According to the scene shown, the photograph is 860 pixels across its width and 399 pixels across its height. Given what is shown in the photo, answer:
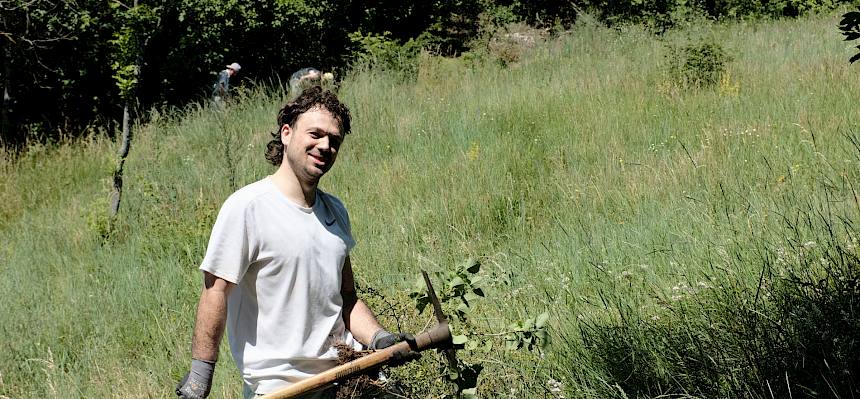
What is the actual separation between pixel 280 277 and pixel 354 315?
47cm

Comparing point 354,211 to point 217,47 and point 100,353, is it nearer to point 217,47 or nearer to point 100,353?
point 100,353

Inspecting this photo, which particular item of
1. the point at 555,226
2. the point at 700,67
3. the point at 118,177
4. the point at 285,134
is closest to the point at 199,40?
the point at 118,177

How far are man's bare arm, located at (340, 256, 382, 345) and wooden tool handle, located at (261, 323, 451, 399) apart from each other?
0.96ft

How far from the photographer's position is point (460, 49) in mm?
16266

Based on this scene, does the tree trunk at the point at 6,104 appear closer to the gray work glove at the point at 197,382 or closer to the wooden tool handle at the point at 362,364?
the gray work glove at the point at 197,382

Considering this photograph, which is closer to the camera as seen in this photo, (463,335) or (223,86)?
(463,335)

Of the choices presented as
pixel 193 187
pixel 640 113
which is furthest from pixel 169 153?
pixel 640 113

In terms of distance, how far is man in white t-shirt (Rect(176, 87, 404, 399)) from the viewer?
9.57 feet

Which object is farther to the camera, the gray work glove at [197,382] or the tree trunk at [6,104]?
the tree trunk at [6,104]

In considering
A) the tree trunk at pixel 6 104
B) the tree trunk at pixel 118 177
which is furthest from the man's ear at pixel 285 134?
the tree trunk at pixel 6 104

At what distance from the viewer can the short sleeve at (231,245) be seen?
287 centimetres

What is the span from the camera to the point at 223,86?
13172 millimetres

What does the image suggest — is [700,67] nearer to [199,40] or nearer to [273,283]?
[273,283]

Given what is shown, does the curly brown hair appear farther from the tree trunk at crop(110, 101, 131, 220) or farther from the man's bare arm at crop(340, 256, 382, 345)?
the tree trunk at crop(110, 101, 131, 220)
